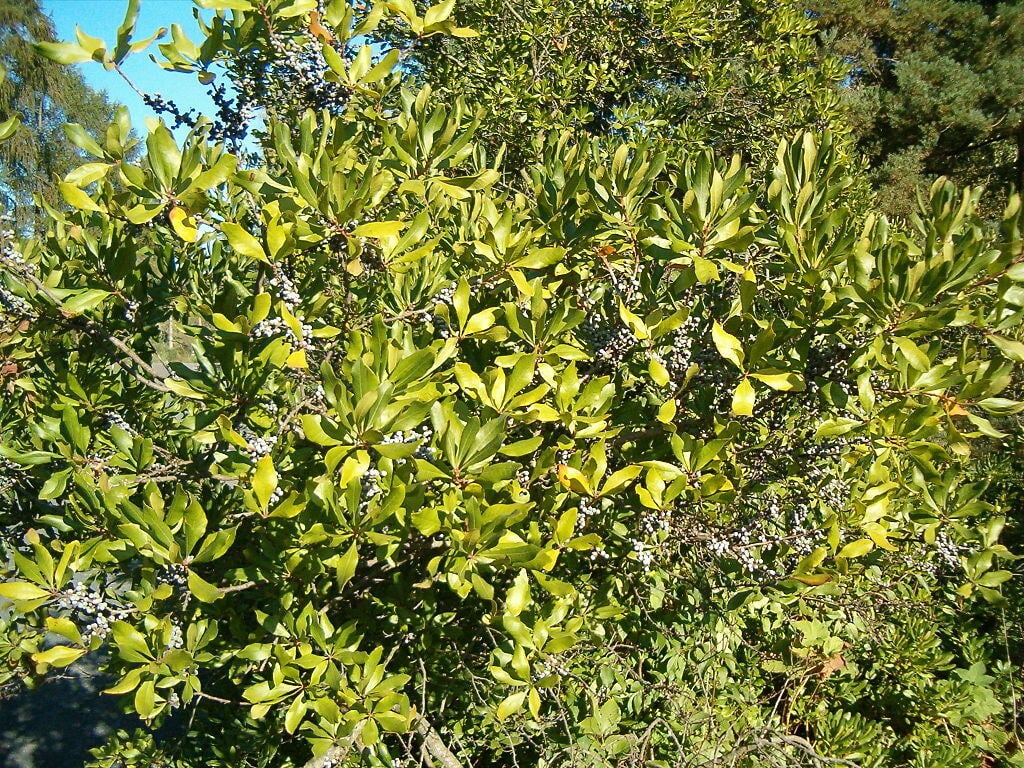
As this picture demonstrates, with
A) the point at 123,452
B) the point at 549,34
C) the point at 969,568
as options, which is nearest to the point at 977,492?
the point at 969,568

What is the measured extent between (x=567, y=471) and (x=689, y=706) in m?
1.76

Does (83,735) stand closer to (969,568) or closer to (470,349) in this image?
(470,349)

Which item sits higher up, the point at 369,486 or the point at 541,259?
the point at 541,259

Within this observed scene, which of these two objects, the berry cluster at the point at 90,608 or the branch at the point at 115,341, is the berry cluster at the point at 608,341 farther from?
the berry cluster at the point at 90,608

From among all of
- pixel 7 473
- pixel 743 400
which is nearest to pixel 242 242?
pixel 743 400

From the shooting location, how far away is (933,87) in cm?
1040

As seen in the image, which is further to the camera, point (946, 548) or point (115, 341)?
point (946, 548)

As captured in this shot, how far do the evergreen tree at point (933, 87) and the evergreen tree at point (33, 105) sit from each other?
20527mm

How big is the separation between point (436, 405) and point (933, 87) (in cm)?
1185

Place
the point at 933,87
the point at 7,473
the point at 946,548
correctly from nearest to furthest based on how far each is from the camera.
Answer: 1. the point at 946,548
2. the point at 7,473
3. the point at 933,87

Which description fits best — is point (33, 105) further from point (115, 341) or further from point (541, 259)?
point (541, 259)

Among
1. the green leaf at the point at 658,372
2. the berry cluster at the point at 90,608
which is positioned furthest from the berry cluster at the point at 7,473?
the green leaf at the point at 658,372

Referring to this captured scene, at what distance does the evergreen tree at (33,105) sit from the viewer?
67.7 ft

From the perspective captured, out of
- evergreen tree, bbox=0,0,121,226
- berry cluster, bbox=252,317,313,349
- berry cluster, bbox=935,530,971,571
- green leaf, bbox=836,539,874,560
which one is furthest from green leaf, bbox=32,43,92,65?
evergreen tree, bbox=0,0,121,226
